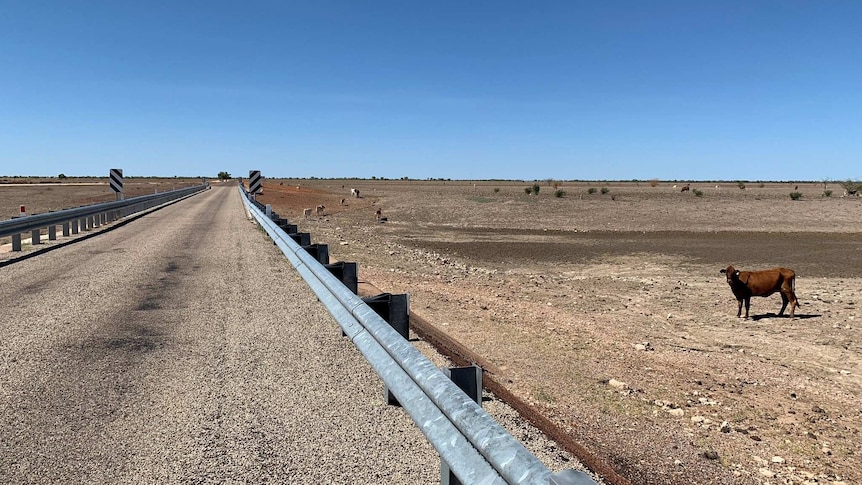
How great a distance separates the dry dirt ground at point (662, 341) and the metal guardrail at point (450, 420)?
1.75 m

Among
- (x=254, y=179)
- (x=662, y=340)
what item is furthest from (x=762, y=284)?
(x=254, y=179)

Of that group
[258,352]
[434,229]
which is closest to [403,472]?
[258,352]

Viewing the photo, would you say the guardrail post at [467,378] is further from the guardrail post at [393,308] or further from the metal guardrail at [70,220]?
the metal guardrail at [70,220]

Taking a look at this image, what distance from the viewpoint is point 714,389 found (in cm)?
620

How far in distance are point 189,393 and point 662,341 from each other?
21.4 feet

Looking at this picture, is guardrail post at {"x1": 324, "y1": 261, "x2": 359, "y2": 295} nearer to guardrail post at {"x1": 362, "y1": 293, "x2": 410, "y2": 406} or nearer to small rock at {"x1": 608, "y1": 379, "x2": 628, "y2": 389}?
guardrail post at {"x1": 362, "y1": 293, "x2": 410, "y2": 406}

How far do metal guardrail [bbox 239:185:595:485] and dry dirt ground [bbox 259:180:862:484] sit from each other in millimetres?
1740

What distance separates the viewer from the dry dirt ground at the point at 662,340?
466 centimetres

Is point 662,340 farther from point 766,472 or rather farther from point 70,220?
point 70,220

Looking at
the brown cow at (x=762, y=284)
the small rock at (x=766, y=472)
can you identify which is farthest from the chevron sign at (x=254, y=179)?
the small rock at (x=766, y=472)

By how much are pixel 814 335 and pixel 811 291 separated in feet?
15.5

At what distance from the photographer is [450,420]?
2.70 meters

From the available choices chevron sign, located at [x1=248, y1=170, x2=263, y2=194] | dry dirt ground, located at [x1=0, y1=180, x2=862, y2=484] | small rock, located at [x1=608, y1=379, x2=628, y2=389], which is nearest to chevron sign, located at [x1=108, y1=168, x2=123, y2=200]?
chevron sign, located at [x1=248, y1=170, x2=263, y2=194]

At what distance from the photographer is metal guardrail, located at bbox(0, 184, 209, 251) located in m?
13.2
